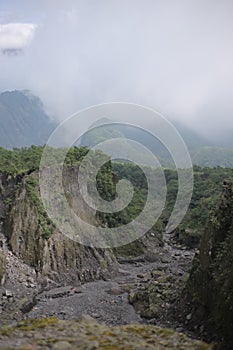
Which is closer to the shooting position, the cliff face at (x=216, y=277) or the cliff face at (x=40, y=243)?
the cliff face at (x=216, y=277)

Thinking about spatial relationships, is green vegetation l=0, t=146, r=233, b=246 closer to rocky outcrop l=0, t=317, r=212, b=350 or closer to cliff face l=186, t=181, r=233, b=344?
cliff face l=186, t=181, r=233, b=344

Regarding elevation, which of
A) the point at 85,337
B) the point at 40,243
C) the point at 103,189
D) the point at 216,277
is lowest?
the point at 85,337

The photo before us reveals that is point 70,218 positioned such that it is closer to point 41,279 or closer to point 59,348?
point 41,279

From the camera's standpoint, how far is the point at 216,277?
2277 centimetres

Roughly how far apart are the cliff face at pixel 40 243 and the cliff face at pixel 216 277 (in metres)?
13.2

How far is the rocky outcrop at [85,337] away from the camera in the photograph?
10.8 meters

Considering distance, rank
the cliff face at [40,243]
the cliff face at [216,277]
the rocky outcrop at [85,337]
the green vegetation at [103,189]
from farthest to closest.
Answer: the green vegetation at [103,189] → the cliff face at [40,243] → the cliff face at [216,277] → the rocky outcrop at [85,337]

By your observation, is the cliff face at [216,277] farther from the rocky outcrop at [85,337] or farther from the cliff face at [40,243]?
the cliff face at [40,243]

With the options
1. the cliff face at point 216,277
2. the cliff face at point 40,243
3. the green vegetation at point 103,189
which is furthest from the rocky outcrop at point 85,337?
the green vegetation at point 103,189

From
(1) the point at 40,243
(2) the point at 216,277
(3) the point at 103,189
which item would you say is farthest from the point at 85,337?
(3) the point at 103,189

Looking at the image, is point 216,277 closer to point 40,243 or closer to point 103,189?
point 40,243

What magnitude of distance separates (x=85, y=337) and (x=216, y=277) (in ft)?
42.8

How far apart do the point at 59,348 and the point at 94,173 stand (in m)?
38.0

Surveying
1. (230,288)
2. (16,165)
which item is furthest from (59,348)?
(16,165)
